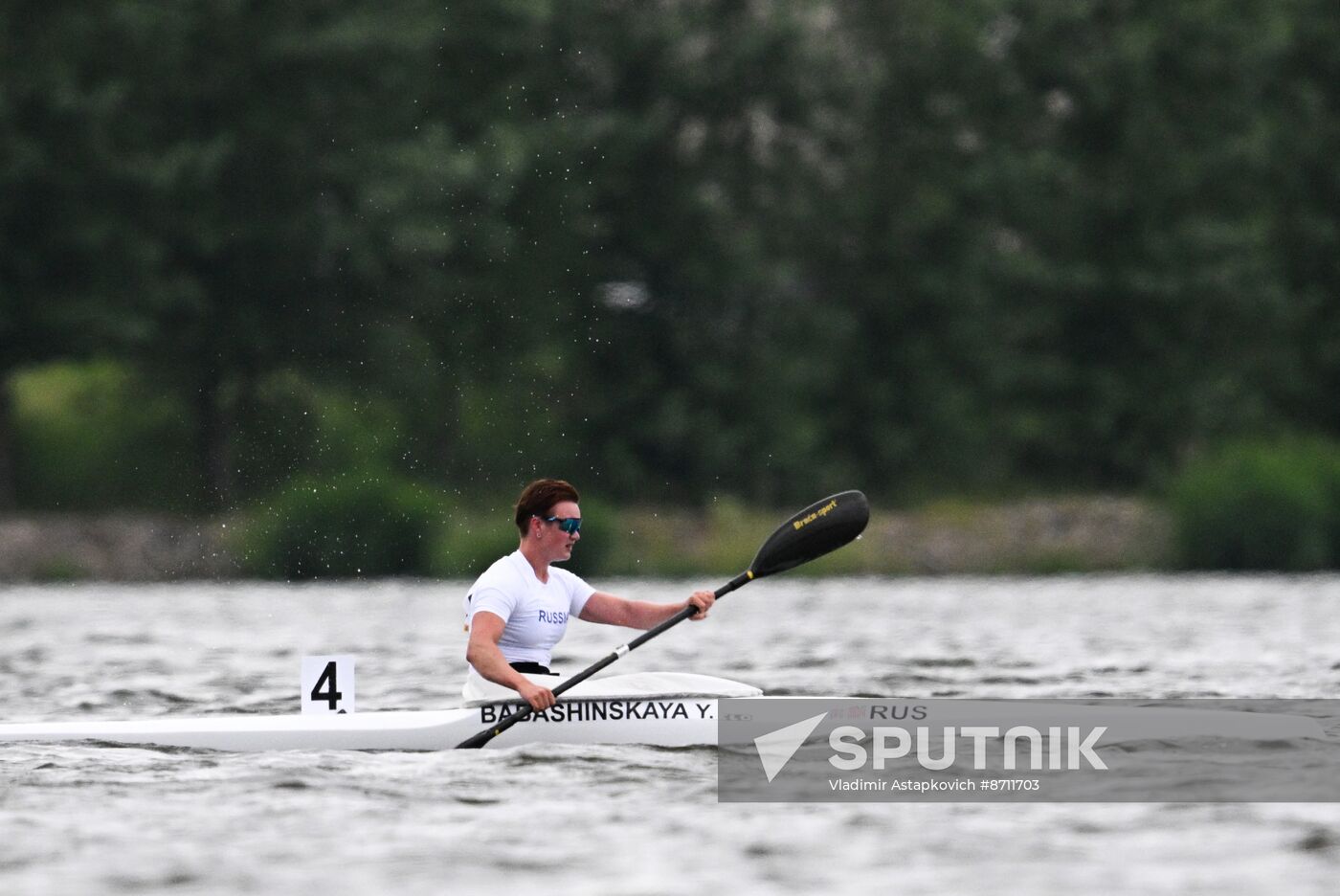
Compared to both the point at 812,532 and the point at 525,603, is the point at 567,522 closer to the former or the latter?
the point at 525,603

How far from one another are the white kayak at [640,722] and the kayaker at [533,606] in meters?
0.24

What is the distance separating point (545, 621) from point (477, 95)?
33465 millimetres

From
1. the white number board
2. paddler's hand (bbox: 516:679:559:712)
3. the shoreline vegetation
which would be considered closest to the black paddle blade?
paddler's hand (bbox: 516:679:559:712)

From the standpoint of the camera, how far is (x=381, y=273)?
139 ft

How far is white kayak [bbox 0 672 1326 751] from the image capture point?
473 inches

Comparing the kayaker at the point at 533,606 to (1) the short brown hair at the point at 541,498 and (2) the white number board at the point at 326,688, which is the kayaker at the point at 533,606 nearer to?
(1) the short brown hair at the point at 541,498

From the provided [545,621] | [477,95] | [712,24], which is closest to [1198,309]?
[712,24]

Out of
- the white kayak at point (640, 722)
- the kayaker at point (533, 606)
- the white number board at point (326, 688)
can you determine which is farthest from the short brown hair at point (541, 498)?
the white number board at point (326, 688)

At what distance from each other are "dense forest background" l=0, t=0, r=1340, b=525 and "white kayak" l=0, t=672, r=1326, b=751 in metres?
27.3

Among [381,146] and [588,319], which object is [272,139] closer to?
[381,146]

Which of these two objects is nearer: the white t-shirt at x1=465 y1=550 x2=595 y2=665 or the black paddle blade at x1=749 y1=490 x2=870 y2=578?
the white t-shirt at x1=465 y1=550 x2=595 y2=665

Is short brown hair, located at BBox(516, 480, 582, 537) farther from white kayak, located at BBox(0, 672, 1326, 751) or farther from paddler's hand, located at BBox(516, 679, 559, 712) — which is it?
white kayak, located at BBox(0, 672, 1326, 751)

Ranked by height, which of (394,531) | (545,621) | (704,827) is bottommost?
(704,827)

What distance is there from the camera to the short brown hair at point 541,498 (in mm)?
11820
